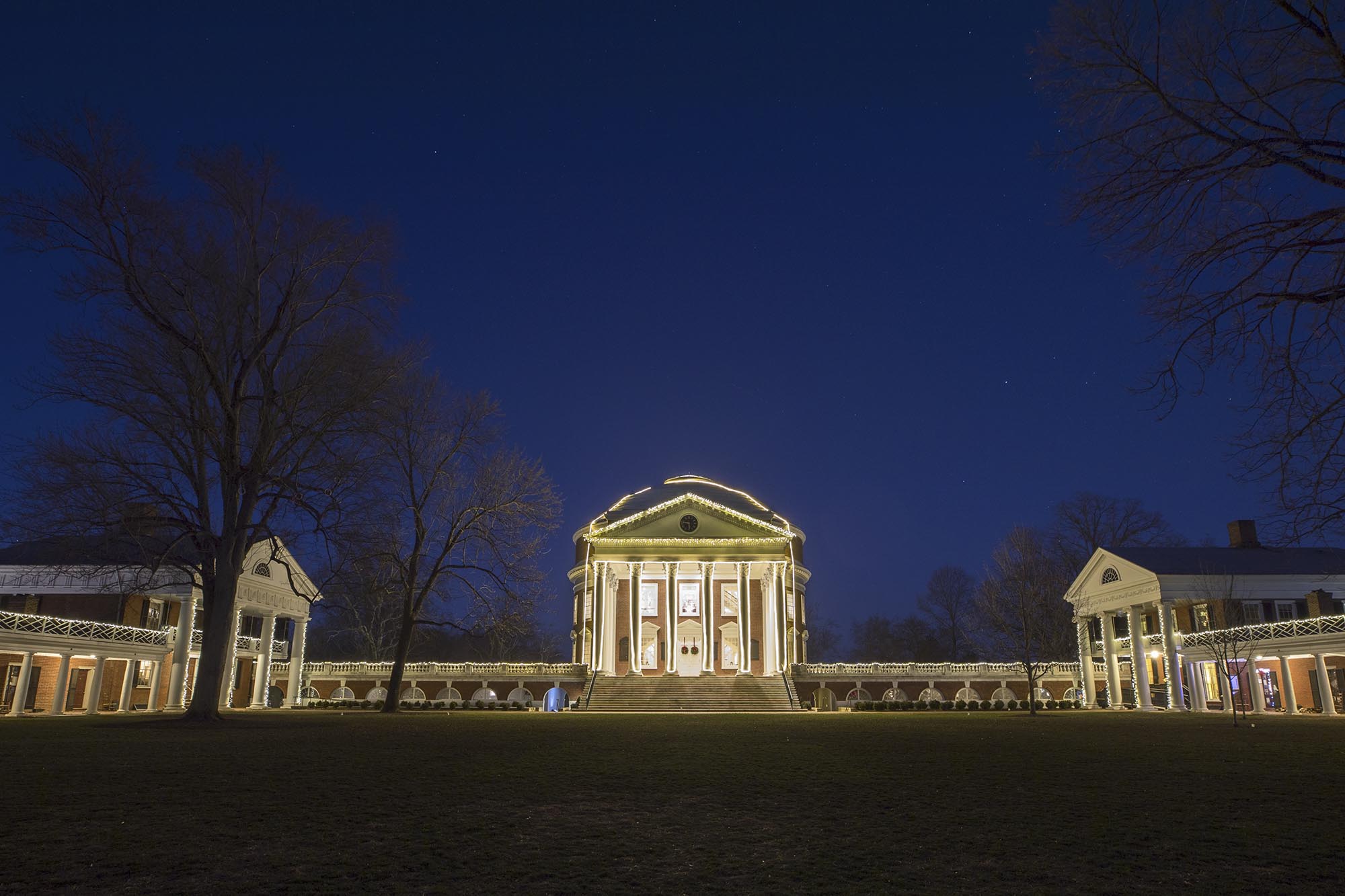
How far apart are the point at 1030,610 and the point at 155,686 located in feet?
126

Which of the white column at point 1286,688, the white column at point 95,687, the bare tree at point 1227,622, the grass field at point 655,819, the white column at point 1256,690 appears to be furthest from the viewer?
the white column at point 1256,690

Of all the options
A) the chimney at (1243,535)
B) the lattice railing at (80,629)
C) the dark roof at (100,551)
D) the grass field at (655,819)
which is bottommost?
the grass field at (655,819)

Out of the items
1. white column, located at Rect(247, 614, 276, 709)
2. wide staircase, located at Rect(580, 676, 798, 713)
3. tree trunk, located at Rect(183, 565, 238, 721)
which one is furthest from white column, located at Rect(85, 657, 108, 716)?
wide staircase, located at Rect(580, 676, 798, 713)

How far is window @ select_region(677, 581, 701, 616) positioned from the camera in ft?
189

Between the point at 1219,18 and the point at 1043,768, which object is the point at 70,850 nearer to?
the point at 1043,768

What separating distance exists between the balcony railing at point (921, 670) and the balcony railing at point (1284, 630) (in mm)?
13932

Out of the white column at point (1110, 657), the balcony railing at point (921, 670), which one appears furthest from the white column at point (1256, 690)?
the balcony railing at point (921, 670)

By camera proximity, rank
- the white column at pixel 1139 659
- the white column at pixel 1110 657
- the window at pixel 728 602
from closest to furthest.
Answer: the white column at pixel 1139 659, the white column at pixel 1110 657, the window at pixel 728 602

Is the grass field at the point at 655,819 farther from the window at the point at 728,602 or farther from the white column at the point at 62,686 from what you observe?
the window at the point at 728,602

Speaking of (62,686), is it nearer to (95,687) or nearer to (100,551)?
(95,687)

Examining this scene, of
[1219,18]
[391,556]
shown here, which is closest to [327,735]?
[391,556]

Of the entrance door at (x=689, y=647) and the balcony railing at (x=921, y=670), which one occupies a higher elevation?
the entrance door at (x=689, y=647)

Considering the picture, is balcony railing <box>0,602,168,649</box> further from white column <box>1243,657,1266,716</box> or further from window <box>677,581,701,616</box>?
white column <box>1243,657,1266,716</box>

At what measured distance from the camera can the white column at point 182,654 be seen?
1468 inches
